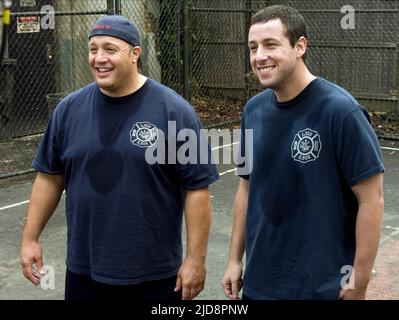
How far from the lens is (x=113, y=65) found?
3633mm

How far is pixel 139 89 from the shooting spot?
3672 mm

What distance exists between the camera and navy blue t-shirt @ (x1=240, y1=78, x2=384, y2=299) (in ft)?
10.1

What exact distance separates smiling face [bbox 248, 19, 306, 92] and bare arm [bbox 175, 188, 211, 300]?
0.75m

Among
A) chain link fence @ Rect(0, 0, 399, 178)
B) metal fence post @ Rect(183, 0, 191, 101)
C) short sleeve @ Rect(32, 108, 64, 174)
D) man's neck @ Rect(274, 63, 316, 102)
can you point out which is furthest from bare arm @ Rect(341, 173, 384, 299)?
metal fence post @ Rect(183, 0, 191, 101)

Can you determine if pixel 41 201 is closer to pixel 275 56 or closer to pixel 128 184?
pixel 128 184

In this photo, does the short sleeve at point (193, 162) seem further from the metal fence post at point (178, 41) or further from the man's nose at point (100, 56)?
the metal fence post at point (178, 41)

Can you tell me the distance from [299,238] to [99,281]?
1031 mm

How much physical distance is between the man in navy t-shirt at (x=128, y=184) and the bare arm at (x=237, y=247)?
0.16 metres

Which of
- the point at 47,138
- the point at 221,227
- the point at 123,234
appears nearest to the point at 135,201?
the point at 123,234

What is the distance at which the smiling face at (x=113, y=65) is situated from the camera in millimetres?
3629

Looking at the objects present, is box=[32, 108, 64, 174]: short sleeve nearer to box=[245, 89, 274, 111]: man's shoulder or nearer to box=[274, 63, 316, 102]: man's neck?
box=[245, 89, 274, 111]: man's shoulder

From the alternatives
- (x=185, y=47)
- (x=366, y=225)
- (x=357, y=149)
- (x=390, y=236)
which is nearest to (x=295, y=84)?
(x=357, y=149)

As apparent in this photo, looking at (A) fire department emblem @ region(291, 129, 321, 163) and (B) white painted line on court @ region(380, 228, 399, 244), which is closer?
(A) fire department emblem @ region(291, 129, 321, 163)
